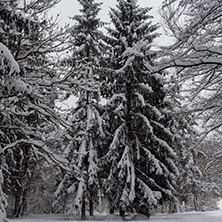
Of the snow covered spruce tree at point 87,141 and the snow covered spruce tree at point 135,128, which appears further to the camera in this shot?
the snow covered spruce tree at point 87,141

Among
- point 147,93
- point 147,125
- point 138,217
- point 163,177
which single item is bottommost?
point 138,217

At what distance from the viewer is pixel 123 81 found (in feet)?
47.4

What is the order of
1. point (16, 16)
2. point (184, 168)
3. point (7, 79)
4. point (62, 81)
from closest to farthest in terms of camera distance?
point (7, 79) → point (16, 16) → point (62, 81) → point (184, 168)

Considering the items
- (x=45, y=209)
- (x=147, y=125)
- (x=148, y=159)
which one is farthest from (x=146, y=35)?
(x=45, y=209)

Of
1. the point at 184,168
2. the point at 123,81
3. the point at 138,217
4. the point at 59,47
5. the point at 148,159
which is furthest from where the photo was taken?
the point at 184,168

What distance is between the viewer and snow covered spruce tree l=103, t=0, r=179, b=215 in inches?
505

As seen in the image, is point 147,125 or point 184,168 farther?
point 184,168

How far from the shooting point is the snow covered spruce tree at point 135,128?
1282 cm

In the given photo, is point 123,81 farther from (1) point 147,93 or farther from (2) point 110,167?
(2) point 110,167

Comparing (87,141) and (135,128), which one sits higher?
(135,128)

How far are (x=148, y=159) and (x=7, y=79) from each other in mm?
9564

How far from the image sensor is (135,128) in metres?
14.8

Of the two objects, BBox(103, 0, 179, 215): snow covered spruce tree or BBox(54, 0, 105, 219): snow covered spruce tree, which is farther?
BBox(54, 0, 105, 219): snow covered spruce tree

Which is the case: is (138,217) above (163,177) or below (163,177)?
below
